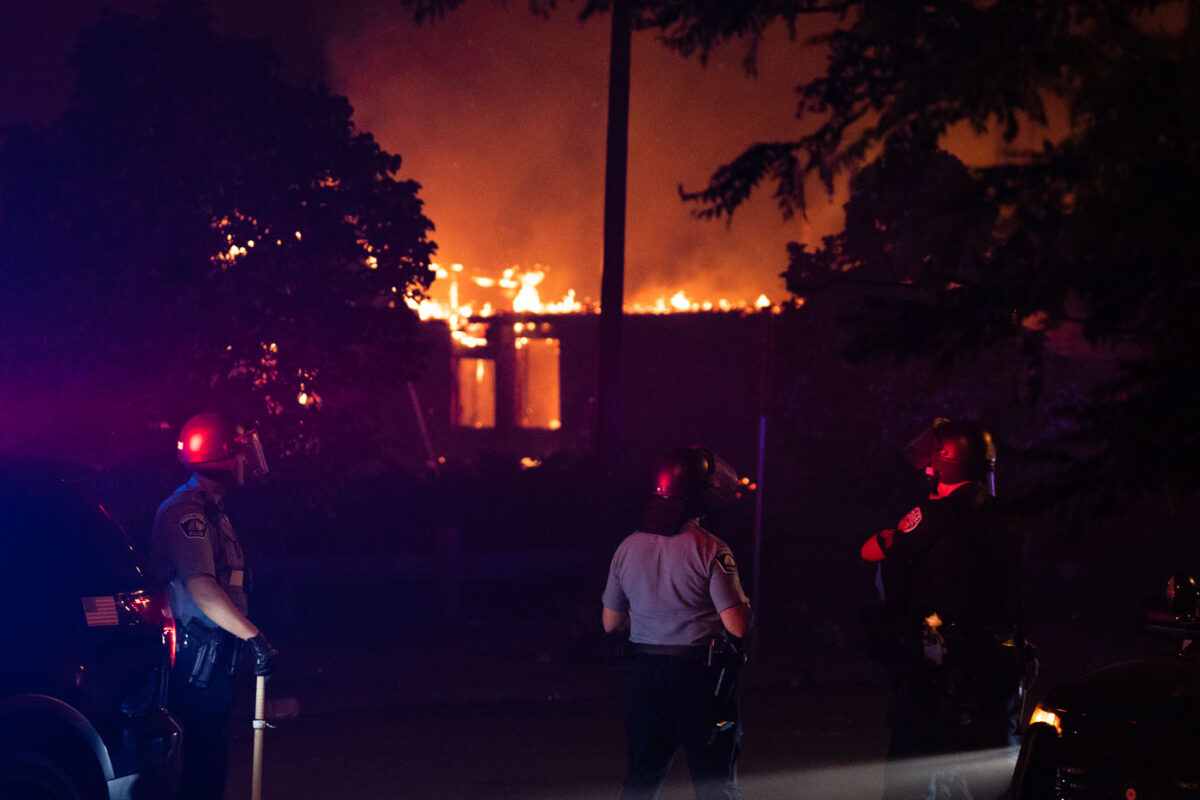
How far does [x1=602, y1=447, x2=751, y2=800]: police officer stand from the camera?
5578mm

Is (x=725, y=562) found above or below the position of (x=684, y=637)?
above

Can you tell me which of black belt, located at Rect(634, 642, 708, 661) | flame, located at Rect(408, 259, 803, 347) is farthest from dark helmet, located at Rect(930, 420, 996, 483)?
flame, located at Rect(408, 259, 803, 347)

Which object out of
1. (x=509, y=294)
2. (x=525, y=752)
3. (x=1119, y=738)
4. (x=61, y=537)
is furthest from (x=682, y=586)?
(x=509, y=294)

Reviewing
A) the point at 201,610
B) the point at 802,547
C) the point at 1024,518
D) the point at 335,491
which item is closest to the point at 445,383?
the point at 802,547

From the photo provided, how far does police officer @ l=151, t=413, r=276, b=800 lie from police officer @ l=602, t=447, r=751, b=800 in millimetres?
1558

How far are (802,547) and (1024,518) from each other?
18.6 metres

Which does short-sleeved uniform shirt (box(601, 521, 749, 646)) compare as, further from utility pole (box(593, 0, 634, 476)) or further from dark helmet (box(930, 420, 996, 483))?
utility pole (box(593, 0, 634, 476))

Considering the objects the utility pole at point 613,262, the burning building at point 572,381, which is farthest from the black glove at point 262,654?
the burning building at point 572,381

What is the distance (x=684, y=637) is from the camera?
5598 millimetres

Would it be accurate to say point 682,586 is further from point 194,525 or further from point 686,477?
point 194,525

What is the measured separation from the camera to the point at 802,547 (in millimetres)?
21828

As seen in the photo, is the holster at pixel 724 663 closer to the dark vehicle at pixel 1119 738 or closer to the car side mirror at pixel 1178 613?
the dark vehicle at pixel 1119 738

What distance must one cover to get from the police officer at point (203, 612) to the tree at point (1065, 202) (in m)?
2.86

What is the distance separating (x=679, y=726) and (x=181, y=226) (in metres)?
8.77
